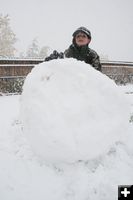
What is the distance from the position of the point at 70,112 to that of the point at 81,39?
7.31 feet

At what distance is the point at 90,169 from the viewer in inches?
166

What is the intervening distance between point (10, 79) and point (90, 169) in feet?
29.9

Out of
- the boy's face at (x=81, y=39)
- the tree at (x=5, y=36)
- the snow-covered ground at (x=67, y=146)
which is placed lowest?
the snow-covered ground at (x=67, y=146)

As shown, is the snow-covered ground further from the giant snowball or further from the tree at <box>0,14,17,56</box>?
the tree at <box>0,14,17,56</box>

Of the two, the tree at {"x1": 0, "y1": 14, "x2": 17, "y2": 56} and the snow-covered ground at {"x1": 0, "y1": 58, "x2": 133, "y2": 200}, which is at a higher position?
the tree at {"x1": 0, "y1": 14, "x2": 17, "y2": 56}

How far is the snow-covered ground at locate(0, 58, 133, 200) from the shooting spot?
387 cm

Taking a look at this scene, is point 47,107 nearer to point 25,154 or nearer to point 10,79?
point 25,154

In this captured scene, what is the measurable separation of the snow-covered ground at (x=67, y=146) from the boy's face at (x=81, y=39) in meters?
1.50

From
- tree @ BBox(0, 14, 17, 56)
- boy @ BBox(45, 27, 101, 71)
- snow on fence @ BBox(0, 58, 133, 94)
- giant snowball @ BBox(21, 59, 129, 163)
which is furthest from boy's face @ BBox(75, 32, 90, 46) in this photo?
tree @ BBox(0, 14, 17, 56)

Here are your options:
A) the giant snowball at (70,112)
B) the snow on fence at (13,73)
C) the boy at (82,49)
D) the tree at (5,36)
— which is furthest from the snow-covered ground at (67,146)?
the tree at (5,36)

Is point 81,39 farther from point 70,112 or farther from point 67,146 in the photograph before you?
point 67,146

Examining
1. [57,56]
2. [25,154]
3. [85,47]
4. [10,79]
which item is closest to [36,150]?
[25,154]

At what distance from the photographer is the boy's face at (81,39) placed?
5.73 meters

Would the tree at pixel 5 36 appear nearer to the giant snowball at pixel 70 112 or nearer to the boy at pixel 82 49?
the boy at pixel 82 49
